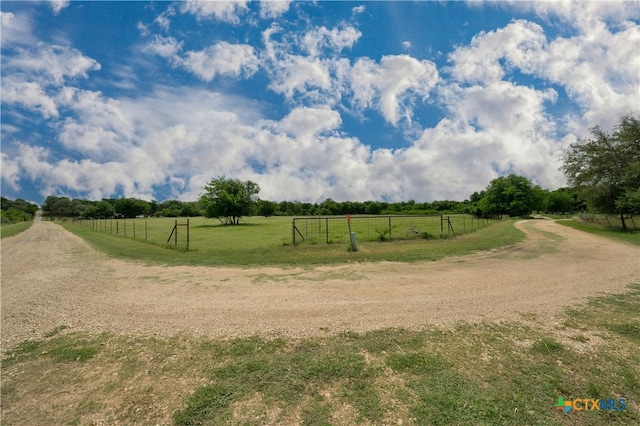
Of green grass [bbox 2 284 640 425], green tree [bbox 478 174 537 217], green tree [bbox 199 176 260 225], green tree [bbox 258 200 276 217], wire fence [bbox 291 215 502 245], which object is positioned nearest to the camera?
green grass [bbox 2 284 640 425]

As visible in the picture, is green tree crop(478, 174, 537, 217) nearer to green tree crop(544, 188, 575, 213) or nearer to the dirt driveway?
green tree crop(544, 188, 575, 213)

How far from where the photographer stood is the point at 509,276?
945 cm

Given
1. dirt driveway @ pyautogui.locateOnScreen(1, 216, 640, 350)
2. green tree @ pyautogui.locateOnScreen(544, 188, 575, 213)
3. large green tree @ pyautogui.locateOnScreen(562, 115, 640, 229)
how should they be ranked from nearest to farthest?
dirt driveway @ pyautogui.locateOnScreen(1, 216, 640, 350) → large green tree @ pyautogui.locateOnScreen(562, 115, 640, 229) → green tree @ pyautogui.locateOnScreen(544, 188, 575, 213)

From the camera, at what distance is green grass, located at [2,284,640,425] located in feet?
10.6

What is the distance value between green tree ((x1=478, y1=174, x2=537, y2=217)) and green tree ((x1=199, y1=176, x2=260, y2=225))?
62449 mm

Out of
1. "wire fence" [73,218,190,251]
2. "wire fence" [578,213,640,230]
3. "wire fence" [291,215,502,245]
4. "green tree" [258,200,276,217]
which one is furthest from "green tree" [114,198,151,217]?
"wire fence" [578,213,640,230]

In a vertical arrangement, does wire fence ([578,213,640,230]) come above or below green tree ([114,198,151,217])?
below

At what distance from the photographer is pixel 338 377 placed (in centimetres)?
384

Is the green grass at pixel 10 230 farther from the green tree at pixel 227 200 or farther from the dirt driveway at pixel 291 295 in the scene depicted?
the dirt driveway at pixel 291 295

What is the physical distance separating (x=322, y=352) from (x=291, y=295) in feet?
10.6

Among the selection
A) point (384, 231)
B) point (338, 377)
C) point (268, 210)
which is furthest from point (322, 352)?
point (268, 210)

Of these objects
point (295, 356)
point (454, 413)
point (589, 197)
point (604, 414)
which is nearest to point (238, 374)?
point (295, 356)

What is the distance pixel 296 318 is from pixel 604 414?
14.9 ft

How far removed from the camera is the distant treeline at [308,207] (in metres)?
101
